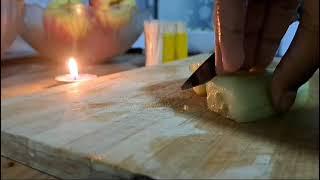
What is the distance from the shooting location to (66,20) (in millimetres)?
767

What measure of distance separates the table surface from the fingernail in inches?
9.3

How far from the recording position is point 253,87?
0.41 m

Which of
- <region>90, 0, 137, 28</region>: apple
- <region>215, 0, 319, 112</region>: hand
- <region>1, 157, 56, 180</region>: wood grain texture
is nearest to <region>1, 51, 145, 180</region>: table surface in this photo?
<region>1, 157, 56, 180</region>: wood grain texture

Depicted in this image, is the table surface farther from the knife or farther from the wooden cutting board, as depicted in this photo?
the knife

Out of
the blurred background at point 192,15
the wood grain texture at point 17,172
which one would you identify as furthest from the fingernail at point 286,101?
the blurred background at point 192,15

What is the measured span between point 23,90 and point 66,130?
0.89ft

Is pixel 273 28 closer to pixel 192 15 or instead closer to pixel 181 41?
pixel 181 41

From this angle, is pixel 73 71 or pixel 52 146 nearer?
pixel 52 146

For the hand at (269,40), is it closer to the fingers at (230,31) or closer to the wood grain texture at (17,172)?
the fingers at (230,31)

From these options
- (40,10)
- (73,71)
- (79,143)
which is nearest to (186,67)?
(73,71)

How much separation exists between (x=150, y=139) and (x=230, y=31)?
0.41 feet

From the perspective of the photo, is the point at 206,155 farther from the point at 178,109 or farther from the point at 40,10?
the point at 40,10

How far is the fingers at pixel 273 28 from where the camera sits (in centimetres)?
43

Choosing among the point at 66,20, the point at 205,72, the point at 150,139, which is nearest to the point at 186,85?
the point at 205,72
